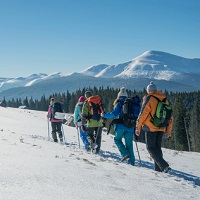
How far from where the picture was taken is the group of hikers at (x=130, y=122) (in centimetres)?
855

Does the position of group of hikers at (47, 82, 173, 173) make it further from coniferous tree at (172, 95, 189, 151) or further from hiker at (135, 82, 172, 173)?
coniferous tree at (172, 95, 189, 151)

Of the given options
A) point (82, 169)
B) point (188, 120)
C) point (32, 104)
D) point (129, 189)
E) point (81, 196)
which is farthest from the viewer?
point (32, 104)

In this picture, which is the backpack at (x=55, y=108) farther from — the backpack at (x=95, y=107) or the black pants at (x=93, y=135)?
the backpack at (x=95, y=107)

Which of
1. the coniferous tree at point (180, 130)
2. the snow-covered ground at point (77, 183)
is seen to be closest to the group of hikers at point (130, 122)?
the snow-covered ground at point (77, 183)

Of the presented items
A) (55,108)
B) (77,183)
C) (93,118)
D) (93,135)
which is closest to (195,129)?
(55,108)

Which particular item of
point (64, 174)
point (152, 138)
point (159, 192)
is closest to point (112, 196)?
point (159, 192)

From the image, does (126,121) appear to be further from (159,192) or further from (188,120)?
(188,120)

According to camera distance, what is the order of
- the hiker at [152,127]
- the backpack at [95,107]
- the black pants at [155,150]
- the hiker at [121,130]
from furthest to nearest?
the backpack at [95,107] → the hiker at [121,130] → the black pants at [155,150] → the hiker at [152,127]

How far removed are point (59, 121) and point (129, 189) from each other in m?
11.4

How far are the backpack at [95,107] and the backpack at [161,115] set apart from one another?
3.71m

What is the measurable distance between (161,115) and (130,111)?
5.40ft

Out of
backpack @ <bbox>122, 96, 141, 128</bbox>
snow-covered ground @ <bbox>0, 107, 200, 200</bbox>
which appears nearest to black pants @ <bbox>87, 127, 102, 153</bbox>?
backpack @ <bbox>122, 96, 141, 128</bbox>

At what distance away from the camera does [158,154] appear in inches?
342

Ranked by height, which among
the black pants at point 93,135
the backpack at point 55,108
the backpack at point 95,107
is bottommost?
the black pants at point 93,135
